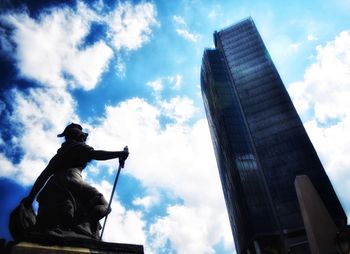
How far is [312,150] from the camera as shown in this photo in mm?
41094

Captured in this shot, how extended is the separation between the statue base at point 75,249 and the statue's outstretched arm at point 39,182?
0.87 m

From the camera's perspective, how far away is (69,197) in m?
2.98

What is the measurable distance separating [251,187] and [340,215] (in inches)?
489

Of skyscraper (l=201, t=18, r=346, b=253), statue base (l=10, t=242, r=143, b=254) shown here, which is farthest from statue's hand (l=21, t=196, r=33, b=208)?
skyscraper (l=201, t=18, r=346, b=253)

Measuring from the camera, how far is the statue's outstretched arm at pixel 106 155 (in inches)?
138

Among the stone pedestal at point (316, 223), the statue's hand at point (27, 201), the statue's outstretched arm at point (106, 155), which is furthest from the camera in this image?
the stone pedestal at point (316, 223)

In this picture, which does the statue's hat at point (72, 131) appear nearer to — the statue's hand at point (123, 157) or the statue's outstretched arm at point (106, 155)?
the statue's outstretched arm at point (106, 155)

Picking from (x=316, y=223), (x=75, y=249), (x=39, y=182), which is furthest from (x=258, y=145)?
(x=75, y=249)

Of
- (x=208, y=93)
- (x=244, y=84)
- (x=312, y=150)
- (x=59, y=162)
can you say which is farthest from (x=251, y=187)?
(x=59, y=162)

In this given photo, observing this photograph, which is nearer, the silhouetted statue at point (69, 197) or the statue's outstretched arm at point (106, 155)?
the silhouetted statue at point (69, 197)

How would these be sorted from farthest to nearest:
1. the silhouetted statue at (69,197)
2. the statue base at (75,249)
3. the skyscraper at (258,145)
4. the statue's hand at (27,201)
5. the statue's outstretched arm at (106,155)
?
the skyscraper at (258,145), the statue's outstretched arm at (106,155), the statue's hand at (27,201), the silhouetted statue at (69,197), the statue base at (75,249)

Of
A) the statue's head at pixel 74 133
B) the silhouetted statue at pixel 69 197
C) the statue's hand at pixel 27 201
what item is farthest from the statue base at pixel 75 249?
the statue's head at pixel 74 133

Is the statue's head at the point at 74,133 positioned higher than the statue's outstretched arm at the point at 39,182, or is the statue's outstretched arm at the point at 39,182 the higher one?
the statue's head at the point at 74,133

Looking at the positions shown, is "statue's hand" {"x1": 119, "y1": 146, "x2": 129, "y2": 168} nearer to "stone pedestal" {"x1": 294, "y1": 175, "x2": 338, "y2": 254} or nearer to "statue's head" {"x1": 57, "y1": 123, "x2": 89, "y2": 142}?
"statue's head" {"x1": 57, "y1": 123, "x2": 89, "y2": 142}
